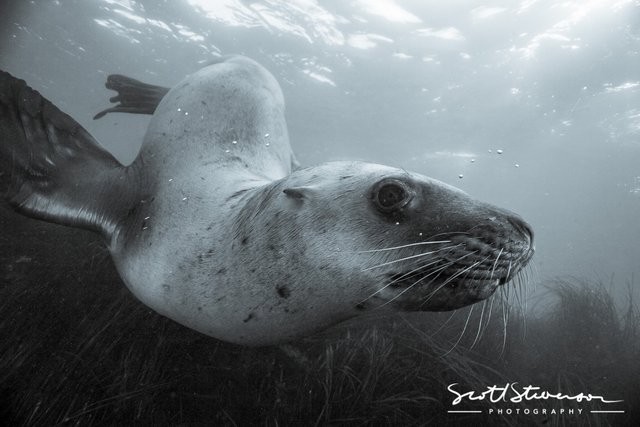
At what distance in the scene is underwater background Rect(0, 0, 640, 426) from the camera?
2.61 metres

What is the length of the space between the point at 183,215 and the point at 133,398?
1.35 m

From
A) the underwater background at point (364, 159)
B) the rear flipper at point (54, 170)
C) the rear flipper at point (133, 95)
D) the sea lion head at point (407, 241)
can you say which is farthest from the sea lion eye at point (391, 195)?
the rear flipper at point (133, 95)

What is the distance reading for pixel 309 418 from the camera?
265 centimetres

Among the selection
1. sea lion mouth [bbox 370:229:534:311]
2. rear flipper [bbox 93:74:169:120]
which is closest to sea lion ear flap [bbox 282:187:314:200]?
sea lion mouth [bbox 370:229:534:311]

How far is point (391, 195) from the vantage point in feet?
5.13

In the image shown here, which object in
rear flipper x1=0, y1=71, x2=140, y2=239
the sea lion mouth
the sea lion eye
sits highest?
the sea lion eye

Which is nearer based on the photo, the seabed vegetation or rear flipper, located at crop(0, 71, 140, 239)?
the seabed vegetation

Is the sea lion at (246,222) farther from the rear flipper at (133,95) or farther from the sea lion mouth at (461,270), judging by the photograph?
the rear flipper at (133,95)

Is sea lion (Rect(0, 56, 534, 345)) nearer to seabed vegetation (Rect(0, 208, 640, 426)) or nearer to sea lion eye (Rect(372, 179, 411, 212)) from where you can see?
sea lion eye (Rect(372, 179, 411, 212))

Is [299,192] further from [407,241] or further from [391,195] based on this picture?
[407,241]

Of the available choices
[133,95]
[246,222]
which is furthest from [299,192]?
[133,95]

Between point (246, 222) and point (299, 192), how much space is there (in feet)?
1.21

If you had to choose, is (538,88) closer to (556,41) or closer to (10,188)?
(556,41)

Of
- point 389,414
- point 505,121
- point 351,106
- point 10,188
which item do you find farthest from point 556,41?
point 10,188
